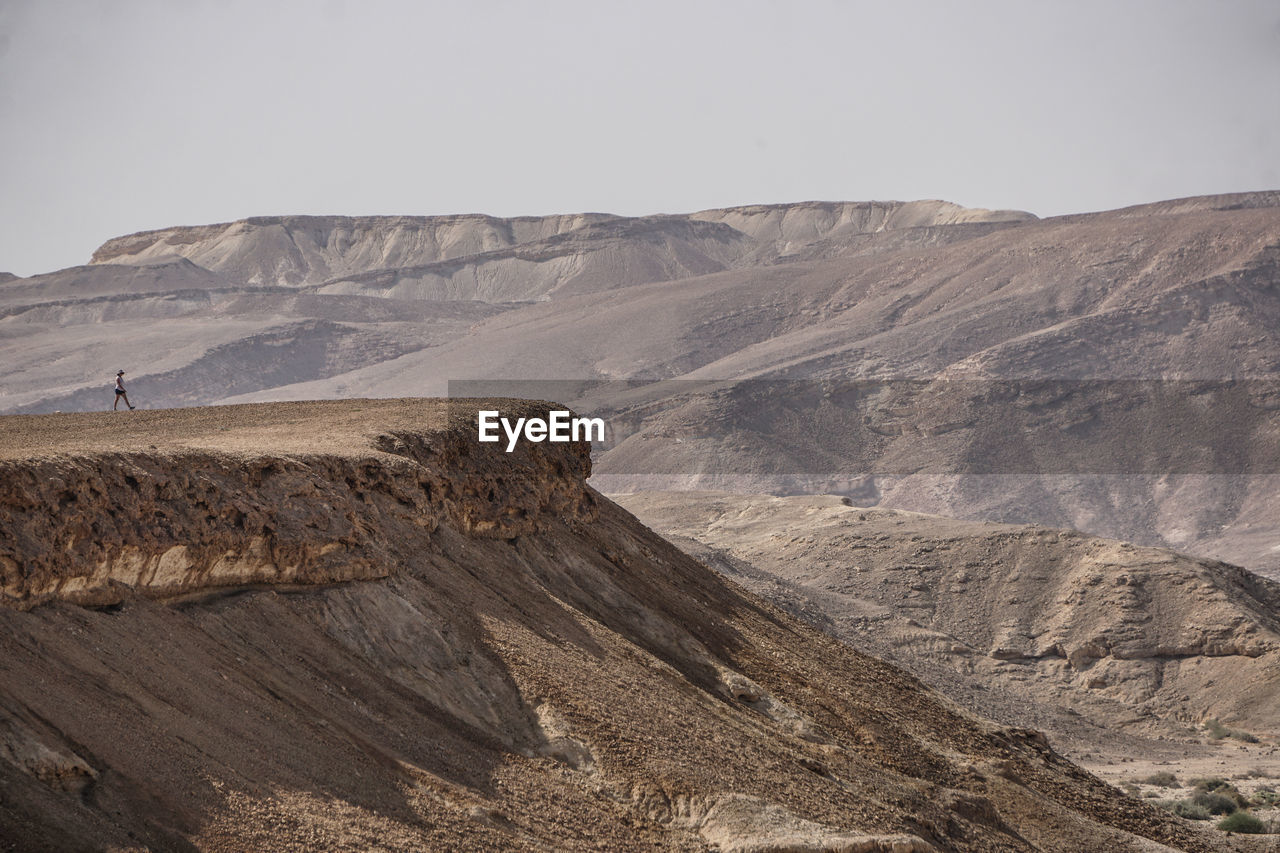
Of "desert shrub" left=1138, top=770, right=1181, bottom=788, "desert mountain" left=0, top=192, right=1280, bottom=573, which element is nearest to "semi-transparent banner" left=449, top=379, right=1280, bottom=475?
"desert mountain" left=0, top=192, right=1280, bottom=573

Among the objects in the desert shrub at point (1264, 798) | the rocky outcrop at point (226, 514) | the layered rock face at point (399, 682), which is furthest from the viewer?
the desert shrub at point (1264, 798)

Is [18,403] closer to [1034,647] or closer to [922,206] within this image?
[1034,647]

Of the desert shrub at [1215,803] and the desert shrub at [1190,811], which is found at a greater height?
the desert shrub at [1190,811]

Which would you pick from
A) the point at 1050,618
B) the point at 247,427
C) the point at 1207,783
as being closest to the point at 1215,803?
the point at 1207,783

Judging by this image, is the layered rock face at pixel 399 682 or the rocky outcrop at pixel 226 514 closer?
the layered rock face at pixel 399 682

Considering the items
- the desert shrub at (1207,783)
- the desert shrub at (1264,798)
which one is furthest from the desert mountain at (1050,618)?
the desert shrub at (1264,798)

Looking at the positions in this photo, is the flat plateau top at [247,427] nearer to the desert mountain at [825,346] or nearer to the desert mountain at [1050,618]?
the desert mountain at [1050,618]

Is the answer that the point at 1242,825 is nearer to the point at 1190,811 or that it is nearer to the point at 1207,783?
the point at 1190,811
